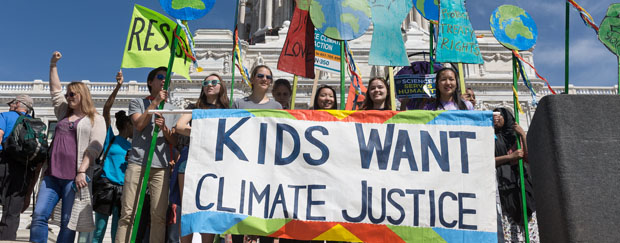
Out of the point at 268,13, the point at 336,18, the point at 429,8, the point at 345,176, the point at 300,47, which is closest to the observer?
the point at 345,176

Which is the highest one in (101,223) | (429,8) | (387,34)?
(429,8)

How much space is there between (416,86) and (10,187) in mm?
5028

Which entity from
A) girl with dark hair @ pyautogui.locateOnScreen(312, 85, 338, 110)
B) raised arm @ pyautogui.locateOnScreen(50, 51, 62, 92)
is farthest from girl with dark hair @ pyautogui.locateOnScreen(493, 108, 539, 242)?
raised arm @ pyautogui.locateOnScreen(50, 51, 62, 92)

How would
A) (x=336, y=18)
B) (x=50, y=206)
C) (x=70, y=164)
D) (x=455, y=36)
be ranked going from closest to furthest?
1. (x=50, y=206)
2. (x=70, y=164)
3. (x=336, y=18)
4. (x=455, y=36)

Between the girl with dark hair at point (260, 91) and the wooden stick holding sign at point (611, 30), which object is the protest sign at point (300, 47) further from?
the wooden stick holding sign at point (611, 30)

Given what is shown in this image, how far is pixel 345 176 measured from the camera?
383cm

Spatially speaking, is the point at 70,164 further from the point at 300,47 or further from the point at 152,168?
the point at 300,47

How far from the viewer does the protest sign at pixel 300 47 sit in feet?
20.2

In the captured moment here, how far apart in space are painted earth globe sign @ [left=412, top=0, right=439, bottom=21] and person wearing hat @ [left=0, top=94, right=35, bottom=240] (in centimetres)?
568

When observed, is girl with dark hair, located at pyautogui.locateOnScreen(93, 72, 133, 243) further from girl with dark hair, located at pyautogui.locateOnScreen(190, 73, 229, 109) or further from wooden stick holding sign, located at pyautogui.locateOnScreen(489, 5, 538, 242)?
wooden stick holding sign, located at pyautogui.locateOnScreen(489, 5, 538, 242)

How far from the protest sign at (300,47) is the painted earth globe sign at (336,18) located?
1015 mm

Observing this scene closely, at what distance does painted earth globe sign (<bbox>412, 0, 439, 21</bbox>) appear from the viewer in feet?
22.8

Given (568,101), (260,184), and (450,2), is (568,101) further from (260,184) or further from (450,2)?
(450,2)

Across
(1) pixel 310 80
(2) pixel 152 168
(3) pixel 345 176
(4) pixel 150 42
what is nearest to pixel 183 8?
(4) pixel 150 42
